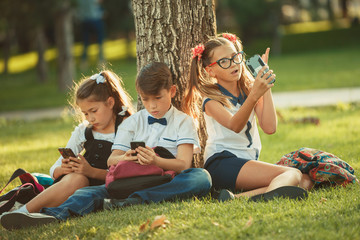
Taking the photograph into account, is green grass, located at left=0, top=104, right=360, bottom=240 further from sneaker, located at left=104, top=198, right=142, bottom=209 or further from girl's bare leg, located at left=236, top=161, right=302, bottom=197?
girl's bare leg, located at left=236, top=161, right=302, bottom=197

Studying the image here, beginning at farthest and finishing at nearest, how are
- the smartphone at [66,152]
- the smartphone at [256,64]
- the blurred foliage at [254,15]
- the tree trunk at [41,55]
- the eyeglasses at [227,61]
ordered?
1. the blurred foliage at [254,15]
2. the tree trunk at [41,55]
3. the eyeglasses at [227,61]
4. the smartphone at [66,152]
5. the smartphone at [256,64]

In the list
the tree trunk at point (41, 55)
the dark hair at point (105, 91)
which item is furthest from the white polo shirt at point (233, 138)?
the tree trunk at point (41, 55)

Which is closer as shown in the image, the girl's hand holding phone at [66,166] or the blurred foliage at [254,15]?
the girl's hand holding phone at [66,166]

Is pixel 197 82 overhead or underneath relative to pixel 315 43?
overhead

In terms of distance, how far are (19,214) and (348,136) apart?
425 cm

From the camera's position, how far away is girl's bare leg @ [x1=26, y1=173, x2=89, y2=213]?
3.63 metres

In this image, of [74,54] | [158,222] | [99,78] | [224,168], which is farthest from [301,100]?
[74,54]

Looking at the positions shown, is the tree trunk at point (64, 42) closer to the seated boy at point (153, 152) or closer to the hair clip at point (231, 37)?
the hair clip at point (231, 37)

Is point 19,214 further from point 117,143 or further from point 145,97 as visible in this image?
point 145,97

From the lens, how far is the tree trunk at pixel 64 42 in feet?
46.7

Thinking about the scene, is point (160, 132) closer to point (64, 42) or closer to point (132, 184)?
point (132, 184)

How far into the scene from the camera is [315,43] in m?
31.2

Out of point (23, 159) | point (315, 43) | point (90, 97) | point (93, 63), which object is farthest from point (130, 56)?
point (90, 97)

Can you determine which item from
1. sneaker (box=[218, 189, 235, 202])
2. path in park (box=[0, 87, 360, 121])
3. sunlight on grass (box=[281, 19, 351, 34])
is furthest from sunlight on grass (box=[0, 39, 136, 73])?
sneaker (box=[218, 189, 235, 202])
